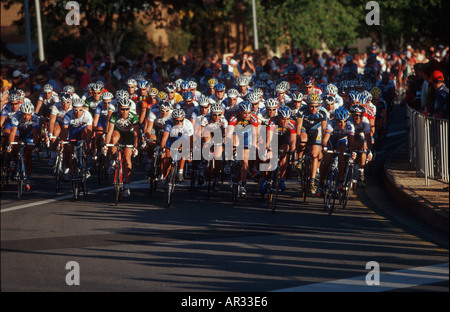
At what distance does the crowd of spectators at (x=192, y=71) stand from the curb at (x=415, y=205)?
1554 millimetres

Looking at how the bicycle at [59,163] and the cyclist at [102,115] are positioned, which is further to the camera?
the cyclist at [102,115]

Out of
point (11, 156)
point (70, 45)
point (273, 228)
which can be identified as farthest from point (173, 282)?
point (70, 45)

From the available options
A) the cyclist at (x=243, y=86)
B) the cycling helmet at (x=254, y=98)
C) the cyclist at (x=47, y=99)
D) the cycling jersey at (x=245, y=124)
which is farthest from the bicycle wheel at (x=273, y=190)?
the cyclist at (x=47, y=99)

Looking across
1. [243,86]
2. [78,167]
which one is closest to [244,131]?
[78,167]

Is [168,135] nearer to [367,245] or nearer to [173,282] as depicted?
[367,245]

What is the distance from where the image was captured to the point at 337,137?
1562 cm

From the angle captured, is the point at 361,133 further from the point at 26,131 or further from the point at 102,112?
the point at 26,131

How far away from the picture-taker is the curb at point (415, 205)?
12.7 meters

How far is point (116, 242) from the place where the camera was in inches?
469

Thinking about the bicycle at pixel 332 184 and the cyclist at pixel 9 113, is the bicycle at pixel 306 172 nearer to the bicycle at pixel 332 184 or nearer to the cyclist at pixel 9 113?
the bicycle at pixel 332 184

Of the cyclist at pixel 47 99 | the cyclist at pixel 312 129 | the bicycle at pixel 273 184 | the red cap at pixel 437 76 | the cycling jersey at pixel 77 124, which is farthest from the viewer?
the cyclist at pixel 47 99

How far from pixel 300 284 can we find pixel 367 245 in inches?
95.0
